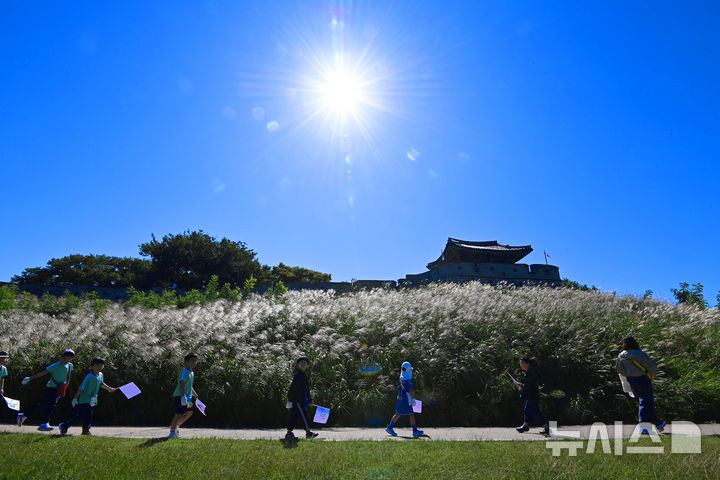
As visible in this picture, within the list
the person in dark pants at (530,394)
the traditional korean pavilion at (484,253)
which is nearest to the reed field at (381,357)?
the person in dark pants at (530,394)

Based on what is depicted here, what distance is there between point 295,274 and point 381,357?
37112 mm

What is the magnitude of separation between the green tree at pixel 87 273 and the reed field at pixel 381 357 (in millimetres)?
24918

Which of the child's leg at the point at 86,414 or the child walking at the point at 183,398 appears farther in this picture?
the child's leg at the point at 86,414

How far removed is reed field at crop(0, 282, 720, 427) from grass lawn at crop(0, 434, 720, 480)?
8.31 ft

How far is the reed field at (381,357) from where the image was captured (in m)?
8.44

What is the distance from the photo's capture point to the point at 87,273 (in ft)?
118

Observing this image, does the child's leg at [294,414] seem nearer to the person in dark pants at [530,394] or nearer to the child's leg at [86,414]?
the child's leg at [86,414]

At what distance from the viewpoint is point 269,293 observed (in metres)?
17.2

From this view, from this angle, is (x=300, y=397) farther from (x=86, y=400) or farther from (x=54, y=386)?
(x=54, y=386)

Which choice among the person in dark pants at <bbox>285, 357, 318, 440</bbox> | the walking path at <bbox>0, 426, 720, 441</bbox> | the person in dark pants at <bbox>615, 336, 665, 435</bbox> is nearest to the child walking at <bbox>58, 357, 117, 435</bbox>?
the walking path at <bbox>0, 426, 720, 441</bbox>

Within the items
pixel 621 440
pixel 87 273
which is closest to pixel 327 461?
pixel 621 440

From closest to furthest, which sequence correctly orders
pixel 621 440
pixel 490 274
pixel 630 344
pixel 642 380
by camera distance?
pixel 621 440 → pixel 642 380 → pixel 630 344 → pixel 490 274

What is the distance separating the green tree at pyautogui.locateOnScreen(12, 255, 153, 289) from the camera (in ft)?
118

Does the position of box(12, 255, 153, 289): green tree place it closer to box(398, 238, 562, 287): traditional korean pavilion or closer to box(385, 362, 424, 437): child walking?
box(398, 238, 562, 287): traditional korean pavilion
